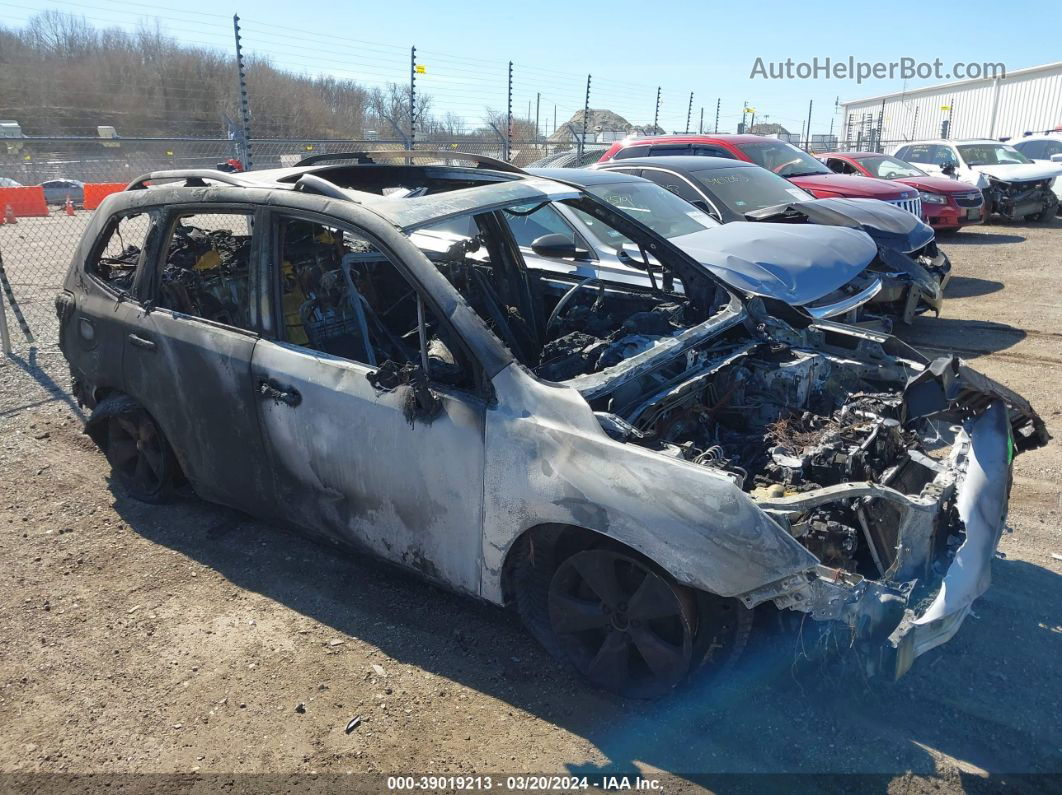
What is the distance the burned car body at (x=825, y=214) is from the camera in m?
7.09

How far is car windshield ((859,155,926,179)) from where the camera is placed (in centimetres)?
1408

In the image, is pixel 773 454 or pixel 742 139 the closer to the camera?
pixel 773 454

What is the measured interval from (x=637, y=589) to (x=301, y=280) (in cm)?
231

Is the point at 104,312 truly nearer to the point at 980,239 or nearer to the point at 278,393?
the point at 278,393

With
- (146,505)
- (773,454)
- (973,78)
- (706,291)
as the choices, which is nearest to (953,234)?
(706,291)

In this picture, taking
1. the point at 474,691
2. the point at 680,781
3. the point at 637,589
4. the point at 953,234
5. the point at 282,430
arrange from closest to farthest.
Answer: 1. the point at 680,781
2. the point at 637,589
3. the point at 474,691
4. the point at 282,430
5. the point at 953,234

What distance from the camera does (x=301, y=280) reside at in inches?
158

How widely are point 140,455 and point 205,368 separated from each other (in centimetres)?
105

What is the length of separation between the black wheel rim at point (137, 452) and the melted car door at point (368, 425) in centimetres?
107

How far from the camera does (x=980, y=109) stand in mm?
40562

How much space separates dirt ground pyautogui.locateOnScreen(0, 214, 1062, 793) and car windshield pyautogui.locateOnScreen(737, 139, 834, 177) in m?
6.96

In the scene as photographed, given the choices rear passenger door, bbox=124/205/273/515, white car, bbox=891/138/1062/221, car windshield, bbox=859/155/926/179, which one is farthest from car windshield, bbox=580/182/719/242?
white car, bbox=891/138/1062/221

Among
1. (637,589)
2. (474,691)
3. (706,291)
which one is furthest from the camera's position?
(706,291)

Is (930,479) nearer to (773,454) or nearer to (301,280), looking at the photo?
(773,454)
